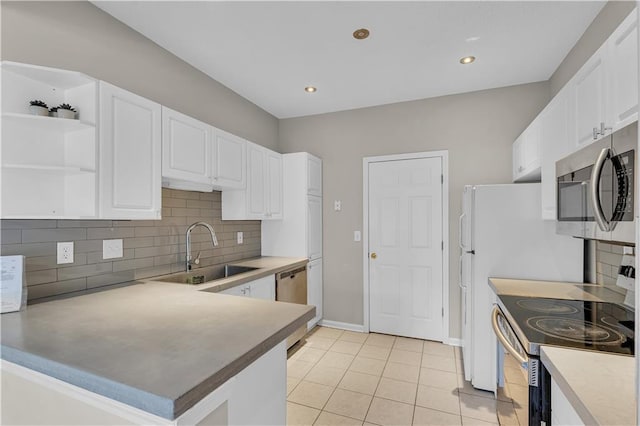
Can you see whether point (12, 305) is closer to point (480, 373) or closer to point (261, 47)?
point (261, 47)

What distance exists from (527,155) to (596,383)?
2.11 metres

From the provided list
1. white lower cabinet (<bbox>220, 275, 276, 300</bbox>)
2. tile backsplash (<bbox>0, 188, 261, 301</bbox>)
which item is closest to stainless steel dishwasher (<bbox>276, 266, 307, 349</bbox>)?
white lower cabinet (<bbox>220, 275, 276, 300</bbox>)

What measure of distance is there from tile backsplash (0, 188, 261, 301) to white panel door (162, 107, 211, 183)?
1.17ft

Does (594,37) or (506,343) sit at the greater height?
(594,37)

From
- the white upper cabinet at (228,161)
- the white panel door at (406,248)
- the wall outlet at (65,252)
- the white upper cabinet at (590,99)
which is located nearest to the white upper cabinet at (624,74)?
the white upper cabinet at (590,99)

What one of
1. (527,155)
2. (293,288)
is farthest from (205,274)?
(527,155)

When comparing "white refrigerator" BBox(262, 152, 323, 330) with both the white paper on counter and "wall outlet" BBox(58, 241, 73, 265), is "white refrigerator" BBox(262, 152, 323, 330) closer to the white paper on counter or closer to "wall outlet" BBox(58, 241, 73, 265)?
"wall outlet" BBox(58, 241, 73, 265)

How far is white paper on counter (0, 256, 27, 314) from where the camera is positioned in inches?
53.9

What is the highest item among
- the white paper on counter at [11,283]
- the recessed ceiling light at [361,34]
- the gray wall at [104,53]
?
the recessed ceiling light at [361,34]

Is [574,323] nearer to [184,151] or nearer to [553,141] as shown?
[553,141]

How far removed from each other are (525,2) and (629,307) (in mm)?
1895

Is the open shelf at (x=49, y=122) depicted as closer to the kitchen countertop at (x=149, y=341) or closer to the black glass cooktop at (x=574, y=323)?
the kitchen countertop at (x=149, y=341)

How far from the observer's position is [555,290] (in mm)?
2037

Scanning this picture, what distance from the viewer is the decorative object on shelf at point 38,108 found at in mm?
1513
